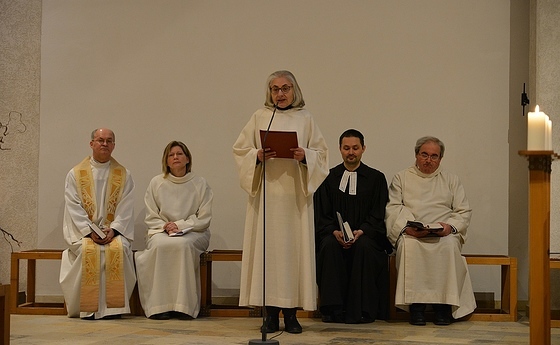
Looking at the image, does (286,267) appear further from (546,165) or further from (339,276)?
(546,165)

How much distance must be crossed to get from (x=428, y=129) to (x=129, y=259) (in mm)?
3073

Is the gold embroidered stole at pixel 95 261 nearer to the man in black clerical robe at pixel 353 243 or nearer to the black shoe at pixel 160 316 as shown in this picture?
the black shoe at pixel 160 316

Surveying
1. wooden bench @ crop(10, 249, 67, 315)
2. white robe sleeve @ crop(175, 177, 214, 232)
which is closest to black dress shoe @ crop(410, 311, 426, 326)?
white robe sleeve @ crop(175, 177, 214, 232)

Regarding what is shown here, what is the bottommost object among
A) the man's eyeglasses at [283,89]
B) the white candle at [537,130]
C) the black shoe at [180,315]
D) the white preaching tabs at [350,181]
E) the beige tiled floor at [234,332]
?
the black shoe at [180,315]

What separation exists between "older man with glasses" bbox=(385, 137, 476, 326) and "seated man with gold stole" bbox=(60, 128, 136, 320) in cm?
235

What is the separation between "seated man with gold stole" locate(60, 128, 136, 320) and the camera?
23.1 ft

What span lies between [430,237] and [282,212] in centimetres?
158

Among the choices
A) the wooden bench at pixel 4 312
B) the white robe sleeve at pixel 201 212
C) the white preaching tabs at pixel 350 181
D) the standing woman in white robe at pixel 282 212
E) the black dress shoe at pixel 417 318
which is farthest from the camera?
the white robe sleeve at pixel 201 212

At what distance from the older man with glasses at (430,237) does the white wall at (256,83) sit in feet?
2.40

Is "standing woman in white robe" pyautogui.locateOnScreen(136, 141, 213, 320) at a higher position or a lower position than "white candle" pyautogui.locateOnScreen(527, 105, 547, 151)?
lower

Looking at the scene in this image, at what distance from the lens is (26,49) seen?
328 inches

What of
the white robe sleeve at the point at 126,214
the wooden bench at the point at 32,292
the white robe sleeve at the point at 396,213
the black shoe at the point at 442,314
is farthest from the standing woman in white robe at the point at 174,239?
the black shoe at the point at 442,314

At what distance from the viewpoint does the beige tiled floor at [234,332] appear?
5539mm

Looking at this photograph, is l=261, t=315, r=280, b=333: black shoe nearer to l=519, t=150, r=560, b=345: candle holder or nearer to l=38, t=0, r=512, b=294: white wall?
l=38, t=0, r=512, b=294: white wall
